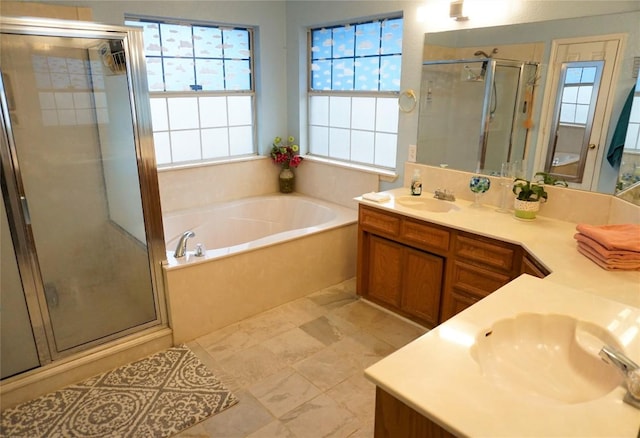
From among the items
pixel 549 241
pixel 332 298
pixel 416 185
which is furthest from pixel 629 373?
pixel 332 298

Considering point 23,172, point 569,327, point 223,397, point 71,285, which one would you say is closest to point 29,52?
point 23,172

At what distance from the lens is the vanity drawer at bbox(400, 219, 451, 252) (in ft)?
8.40

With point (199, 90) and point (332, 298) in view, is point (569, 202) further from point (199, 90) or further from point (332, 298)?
point (199, 90)

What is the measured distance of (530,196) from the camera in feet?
8.22

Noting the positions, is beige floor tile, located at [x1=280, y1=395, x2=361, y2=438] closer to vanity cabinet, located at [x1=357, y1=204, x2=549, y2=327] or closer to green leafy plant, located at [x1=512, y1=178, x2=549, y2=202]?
vanity cabinet, located at [x1=357, y1=204, x2=549, y2=327]

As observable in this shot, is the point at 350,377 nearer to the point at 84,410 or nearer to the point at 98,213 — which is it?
the point at 84,410

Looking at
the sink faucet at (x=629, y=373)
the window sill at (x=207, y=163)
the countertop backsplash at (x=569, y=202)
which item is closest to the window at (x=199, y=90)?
the window sill at (x=207, y=163)

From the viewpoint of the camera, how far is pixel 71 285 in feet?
8.08

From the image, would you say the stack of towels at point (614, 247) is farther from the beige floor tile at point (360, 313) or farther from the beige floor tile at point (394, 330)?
the beige floor tile at point (360, 313)

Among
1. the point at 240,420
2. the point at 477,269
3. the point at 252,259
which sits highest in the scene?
the point at 477,269

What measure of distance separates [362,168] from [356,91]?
2.32 feet

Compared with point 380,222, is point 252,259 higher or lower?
lower

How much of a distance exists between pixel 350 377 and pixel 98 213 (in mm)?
1769

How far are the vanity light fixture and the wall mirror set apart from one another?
95 mm
